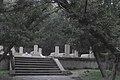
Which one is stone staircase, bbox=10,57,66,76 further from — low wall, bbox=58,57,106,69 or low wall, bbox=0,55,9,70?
low wall, bbox=58,57,106,69

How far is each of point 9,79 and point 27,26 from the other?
295 centimetres

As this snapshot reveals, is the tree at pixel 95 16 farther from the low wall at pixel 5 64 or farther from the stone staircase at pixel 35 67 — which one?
the low wall at pixel 5 64

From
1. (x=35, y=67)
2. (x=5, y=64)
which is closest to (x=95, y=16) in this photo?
(x=35, y=67)

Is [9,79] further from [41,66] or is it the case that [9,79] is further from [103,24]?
[103,24]

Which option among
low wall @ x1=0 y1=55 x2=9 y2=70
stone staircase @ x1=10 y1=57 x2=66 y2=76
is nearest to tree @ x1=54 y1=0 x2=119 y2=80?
stone staircase @ x1=10 y1=57 x2=66 y2=76

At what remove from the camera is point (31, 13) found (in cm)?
1298

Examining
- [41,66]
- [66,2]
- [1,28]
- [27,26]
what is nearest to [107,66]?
[41,66]

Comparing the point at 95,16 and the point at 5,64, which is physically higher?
the point at 95,16

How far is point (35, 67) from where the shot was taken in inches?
689

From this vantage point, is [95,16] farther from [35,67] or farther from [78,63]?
[78,63]

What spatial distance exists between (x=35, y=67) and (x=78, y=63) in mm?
4991

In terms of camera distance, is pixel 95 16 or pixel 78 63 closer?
pixel 95 16

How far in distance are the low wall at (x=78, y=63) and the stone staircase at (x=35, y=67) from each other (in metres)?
1.49

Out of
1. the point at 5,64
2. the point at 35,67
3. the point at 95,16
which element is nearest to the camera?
the point at 95,16
